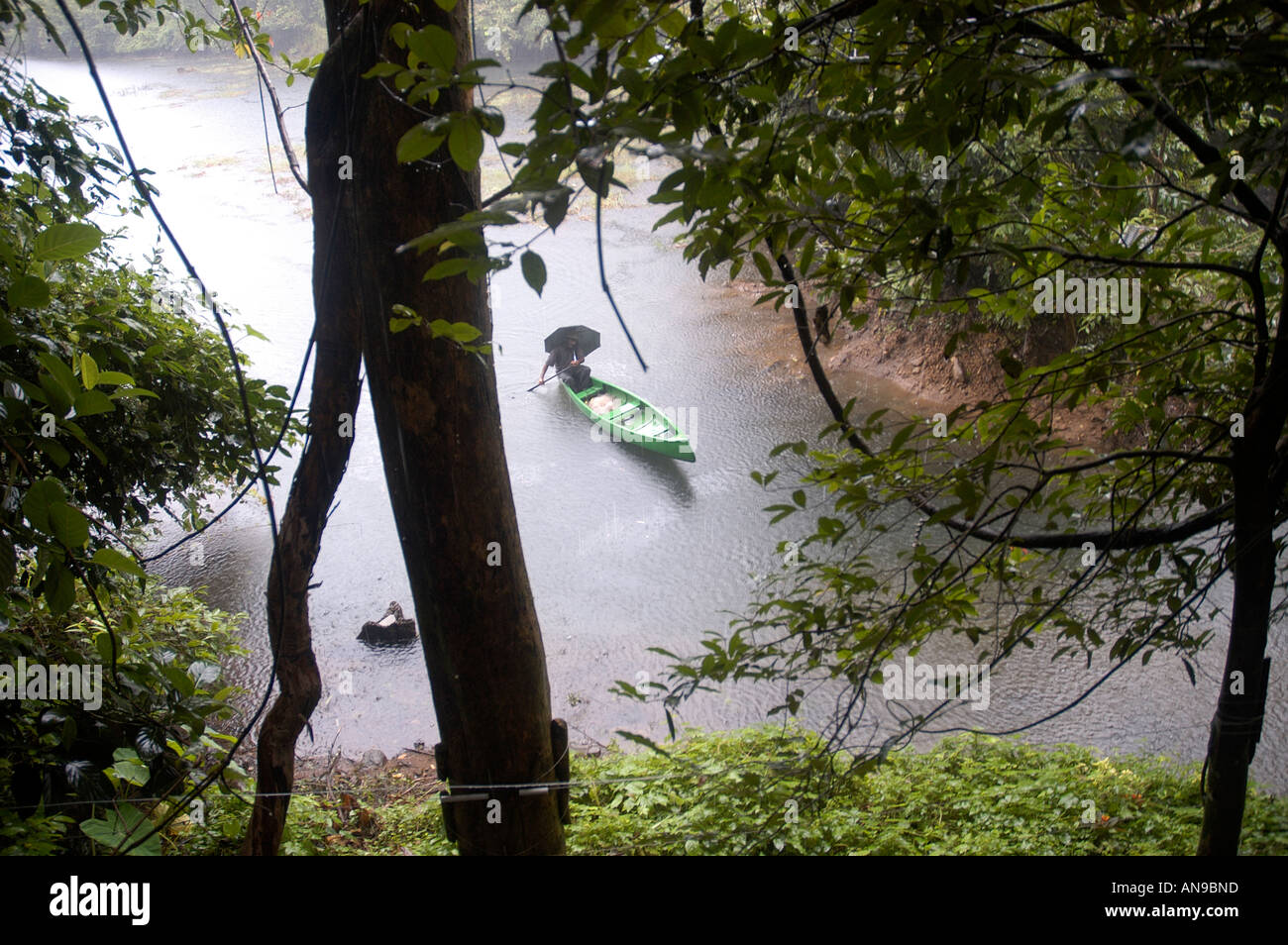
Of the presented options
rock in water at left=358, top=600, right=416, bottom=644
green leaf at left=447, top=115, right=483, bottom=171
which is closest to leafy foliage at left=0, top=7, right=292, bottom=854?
green leaf at left=447, top=115, right=483, bottom=171

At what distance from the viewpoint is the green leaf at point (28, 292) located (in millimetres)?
1073

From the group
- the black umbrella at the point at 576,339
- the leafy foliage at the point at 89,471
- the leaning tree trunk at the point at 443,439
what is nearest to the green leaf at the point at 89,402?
the leafy foliage at the point at 89,471

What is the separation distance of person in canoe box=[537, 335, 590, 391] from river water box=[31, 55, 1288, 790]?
0.28m

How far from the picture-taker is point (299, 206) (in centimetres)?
960

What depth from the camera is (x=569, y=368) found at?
23.1 ft

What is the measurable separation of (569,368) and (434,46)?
6274mm

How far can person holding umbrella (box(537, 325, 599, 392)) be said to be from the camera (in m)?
6.99

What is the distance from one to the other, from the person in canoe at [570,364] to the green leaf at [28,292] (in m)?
5.93

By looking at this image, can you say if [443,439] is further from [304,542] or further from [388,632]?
[388,632]

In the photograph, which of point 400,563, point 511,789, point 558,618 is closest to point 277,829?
point 511,789

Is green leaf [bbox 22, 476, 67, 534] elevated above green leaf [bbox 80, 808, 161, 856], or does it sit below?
above

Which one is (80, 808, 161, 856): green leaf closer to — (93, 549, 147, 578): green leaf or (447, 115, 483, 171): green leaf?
(93, 549, 147, 578): green leaf

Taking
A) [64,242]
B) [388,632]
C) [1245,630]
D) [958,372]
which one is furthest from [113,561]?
[958,372]
